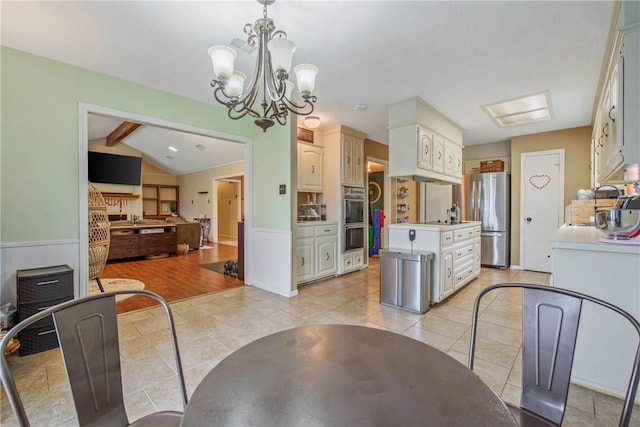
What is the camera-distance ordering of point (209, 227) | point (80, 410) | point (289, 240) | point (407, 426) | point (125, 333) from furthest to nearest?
point (209, 227) < point (289, 240) < point (125, 333) < point (80, 410) < point (407, 426)

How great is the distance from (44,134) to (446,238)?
162 inches

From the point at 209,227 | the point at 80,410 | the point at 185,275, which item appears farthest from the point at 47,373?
the point at 209,227

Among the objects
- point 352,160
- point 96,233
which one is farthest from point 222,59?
point 352,160

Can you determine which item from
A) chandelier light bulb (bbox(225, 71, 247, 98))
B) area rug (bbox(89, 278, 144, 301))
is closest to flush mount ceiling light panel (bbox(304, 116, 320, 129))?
chandelier light bulb (bbox(225, 71, 247, 98))

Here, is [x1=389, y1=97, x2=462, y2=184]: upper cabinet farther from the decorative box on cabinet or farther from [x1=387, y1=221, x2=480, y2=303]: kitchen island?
the decorative box on cabinet

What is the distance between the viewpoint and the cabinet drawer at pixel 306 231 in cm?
402

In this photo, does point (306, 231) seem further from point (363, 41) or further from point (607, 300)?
point (607, 300)

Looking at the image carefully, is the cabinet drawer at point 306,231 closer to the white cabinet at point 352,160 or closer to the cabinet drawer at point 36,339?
the white cabinet at point 352,160

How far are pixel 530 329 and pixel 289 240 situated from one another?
276 centimetres

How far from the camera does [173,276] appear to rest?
4.74 metres

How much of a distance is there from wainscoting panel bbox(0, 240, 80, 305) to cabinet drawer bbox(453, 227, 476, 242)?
13.4ft

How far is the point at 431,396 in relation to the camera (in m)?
0.75

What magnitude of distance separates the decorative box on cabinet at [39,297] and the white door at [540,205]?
20.8ft

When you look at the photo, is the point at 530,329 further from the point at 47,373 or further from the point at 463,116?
the point at 463,116
